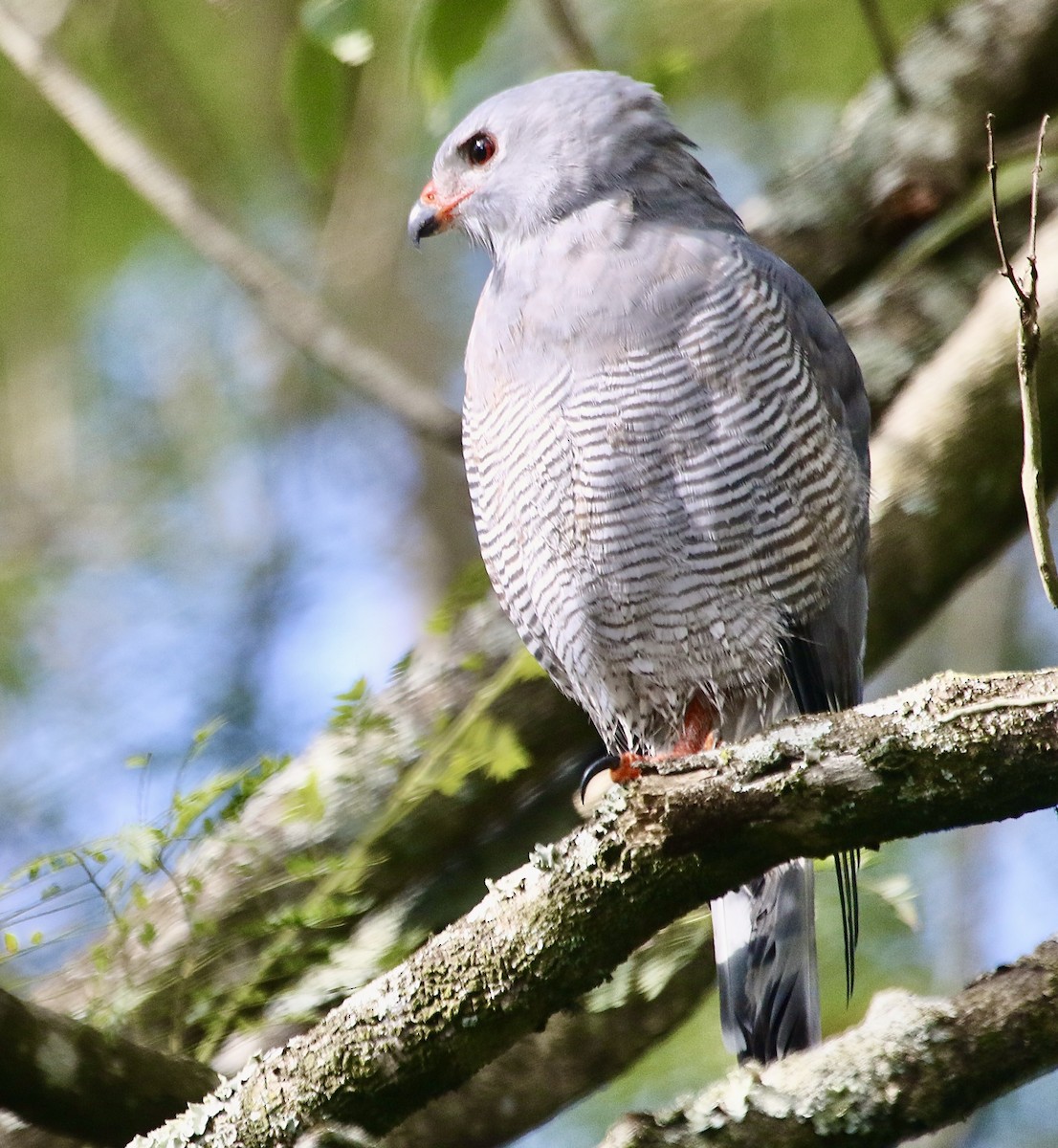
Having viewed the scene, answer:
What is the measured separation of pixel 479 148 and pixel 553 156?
0.35 m

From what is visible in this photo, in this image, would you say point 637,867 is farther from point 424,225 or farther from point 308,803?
point 424,225

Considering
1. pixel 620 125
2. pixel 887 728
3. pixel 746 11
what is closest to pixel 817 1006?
pixel 887 728

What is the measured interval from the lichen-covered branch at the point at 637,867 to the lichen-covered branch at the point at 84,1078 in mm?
437

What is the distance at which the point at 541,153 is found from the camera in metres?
4.16

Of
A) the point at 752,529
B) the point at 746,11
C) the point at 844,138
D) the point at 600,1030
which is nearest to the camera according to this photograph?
the point at 752,529

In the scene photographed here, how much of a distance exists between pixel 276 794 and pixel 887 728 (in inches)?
101

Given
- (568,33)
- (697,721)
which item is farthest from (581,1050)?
(568,33)

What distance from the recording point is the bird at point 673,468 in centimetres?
361

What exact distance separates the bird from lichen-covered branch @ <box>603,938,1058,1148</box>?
862mm

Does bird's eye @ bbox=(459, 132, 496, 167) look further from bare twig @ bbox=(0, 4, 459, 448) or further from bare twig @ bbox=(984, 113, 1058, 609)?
bare twig @ bbox=(984, 113, 1058, 609)

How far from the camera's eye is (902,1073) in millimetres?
2438

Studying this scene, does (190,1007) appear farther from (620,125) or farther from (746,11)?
(746,11)

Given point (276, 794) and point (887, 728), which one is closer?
point (887, 728)

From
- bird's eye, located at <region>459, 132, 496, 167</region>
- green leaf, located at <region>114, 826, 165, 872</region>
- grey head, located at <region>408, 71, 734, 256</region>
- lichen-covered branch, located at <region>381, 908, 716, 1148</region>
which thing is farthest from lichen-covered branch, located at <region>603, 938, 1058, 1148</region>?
bird's eye, located at <region>459, 132, 496, 167</region>
